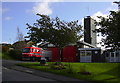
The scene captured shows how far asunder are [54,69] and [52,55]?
21823 millimetres

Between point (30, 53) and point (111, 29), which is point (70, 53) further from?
point (111, 29)

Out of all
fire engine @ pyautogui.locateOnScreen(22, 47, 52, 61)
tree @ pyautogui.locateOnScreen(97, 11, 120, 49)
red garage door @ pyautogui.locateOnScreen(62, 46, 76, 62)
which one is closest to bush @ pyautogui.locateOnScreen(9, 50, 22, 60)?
fire engine @ pyautogui.locateOnScreen(22, 47, 52, 61)

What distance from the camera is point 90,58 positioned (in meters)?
39.8

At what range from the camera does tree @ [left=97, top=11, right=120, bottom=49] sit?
17.5 metres

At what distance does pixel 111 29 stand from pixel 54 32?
847 centimetres

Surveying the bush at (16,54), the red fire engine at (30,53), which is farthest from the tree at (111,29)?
the bush at (16,54)

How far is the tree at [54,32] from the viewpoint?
24500 millimetres

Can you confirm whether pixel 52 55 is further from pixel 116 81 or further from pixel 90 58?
pixel 116 81

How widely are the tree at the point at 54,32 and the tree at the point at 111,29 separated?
17.6 feet

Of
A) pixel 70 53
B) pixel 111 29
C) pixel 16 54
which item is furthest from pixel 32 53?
pixel 111 29

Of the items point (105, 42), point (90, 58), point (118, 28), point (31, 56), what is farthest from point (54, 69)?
point (90, 58)

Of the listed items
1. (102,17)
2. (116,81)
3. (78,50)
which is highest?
(102,17)

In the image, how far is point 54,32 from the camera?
80.2 ft

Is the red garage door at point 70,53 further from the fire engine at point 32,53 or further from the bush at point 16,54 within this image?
the bush at point 16,54
